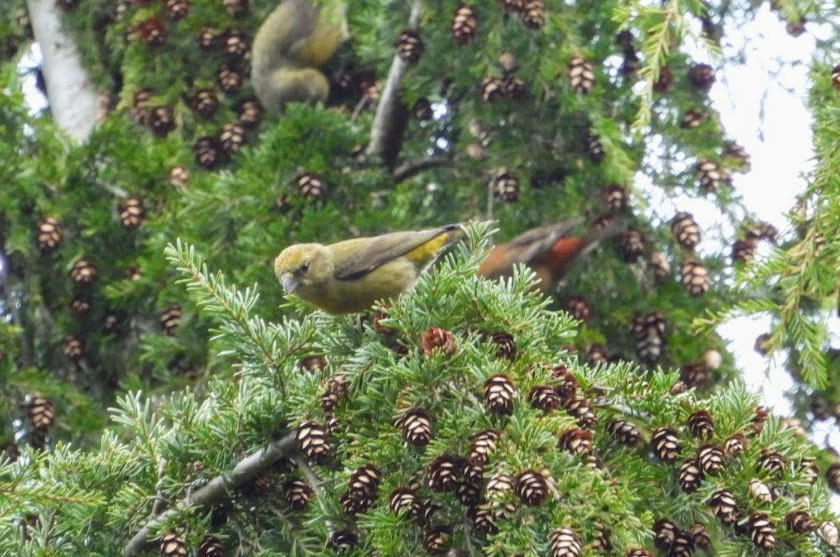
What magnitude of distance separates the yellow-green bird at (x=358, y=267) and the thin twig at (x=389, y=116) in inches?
65.8

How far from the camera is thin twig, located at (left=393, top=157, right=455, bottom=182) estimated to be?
21.1 feet

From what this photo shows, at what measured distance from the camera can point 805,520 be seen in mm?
2734

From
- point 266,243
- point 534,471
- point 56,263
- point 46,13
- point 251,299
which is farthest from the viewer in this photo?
point 46,13

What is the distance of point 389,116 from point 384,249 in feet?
6.37

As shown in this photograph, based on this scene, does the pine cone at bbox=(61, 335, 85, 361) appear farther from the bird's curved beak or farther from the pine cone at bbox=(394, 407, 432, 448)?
the pine cone at bbox=(394, 407, 432, 448)

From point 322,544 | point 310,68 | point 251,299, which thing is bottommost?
point 310,68

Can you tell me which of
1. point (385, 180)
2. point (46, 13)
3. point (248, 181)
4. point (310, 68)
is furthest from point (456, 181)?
point (46, 13)

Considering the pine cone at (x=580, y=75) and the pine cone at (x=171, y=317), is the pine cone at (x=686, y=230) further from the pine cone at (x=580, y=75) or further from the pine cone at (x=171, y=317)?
the pine cone at (x=171, y=317)

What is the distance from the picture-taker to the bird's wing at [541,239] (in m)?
5.82

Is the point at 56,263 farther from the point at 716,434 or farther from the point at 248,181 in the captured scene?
the point at 716,434

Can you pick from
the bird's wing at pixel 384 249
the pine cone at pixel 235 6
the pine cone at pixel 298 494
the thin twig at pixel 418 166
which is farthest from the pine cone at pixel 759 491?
the pine cone at pixel 235 6

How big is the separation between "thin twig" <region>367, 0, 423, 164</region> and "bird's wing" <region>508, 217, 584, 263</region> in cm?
89

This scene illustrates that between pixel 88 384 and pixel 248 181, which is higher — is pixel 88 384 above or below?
below

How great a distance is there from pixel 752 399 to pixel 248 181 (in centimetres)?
327
